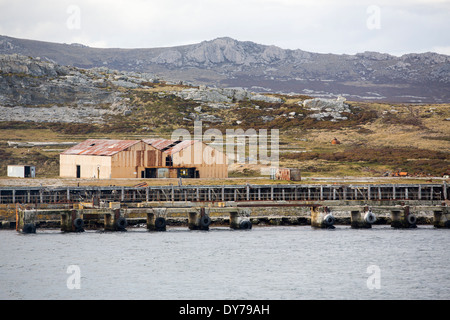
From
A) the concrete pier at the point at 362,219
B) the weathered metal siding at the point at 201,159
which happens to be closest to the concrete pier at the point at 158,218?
the concrete pier at the point at 362,219

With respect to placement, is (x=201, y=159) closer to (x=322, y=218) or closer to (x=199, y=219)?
(x=199, y=219)

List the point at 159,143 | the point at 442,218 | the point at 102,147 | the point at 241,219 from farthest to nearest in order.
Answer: the point at 159,143, the point at 102,147, the point at 442,218, the point at 241,219

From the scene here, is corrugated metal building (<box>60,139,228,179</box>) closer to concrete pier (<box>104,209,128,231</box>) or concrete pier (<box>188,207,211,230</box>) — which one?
concrete pier (<box>104,209,128,231</box>)

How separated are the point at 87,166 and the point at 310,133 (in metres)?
70.9

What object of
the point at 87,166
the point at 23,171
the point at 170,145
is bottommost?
the point at 23,171

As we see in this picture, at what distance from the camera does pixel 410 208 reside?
70188mm

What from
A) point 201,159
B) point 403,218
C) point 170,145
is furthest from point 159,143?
point 403,218

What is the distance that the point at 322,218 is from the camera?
68812 mm

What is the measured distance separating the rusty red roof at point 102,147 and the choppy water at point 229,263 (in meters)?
25.6

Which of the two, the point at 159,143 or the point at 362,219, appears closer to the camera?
the point at 362,219

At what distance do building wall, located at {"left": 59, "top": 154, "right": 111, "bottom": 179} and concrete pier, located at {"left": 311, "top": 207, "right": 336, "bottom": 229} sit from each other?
31.6 m

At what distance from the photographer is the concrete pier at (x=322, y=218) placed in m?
68.5

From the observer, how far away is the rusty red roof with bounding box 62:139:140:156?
92.9 meters

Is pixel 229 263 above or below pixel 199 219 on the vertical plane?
below
